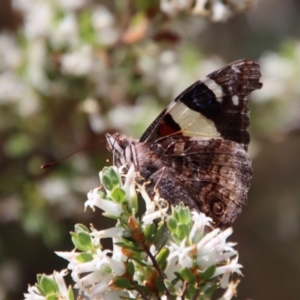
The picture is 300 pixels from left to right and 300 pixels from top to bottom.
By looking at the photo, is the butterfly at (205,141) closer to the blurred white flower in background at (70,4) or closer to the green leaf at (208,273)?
the green leaf at (208,273)

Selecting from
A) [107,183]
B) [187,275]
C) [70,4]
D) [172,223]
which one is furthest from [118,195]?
[70,4]

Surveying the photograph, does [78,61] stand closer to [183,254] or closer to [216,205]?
[216,205]

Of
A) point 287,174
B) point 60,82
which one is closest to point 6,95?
→ point 60,82

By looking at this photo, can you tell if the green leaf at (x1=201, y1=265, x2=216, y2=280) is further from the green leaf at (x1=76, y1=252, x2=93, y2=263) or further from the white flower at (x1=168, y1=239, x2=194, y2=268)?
the green leaf at (x1=76, y1=252, x2=93, y2=263)

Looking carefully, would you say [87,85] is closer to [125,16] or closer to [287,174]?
[125,16]

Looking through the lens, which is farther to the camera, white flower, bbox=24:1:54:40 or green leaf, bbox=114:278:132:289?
white flower, bbox=24:1:54:40

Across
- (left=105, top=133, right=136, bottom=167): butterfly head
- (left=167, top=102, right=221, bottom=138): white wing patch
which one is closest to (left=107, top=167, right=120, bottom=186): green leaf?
(left=105, top=133, right=136, bottom=167): butterfly head

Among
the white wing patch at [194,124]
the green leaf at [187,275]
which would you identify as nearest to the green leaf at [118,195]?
the green leaf at [187,275]
